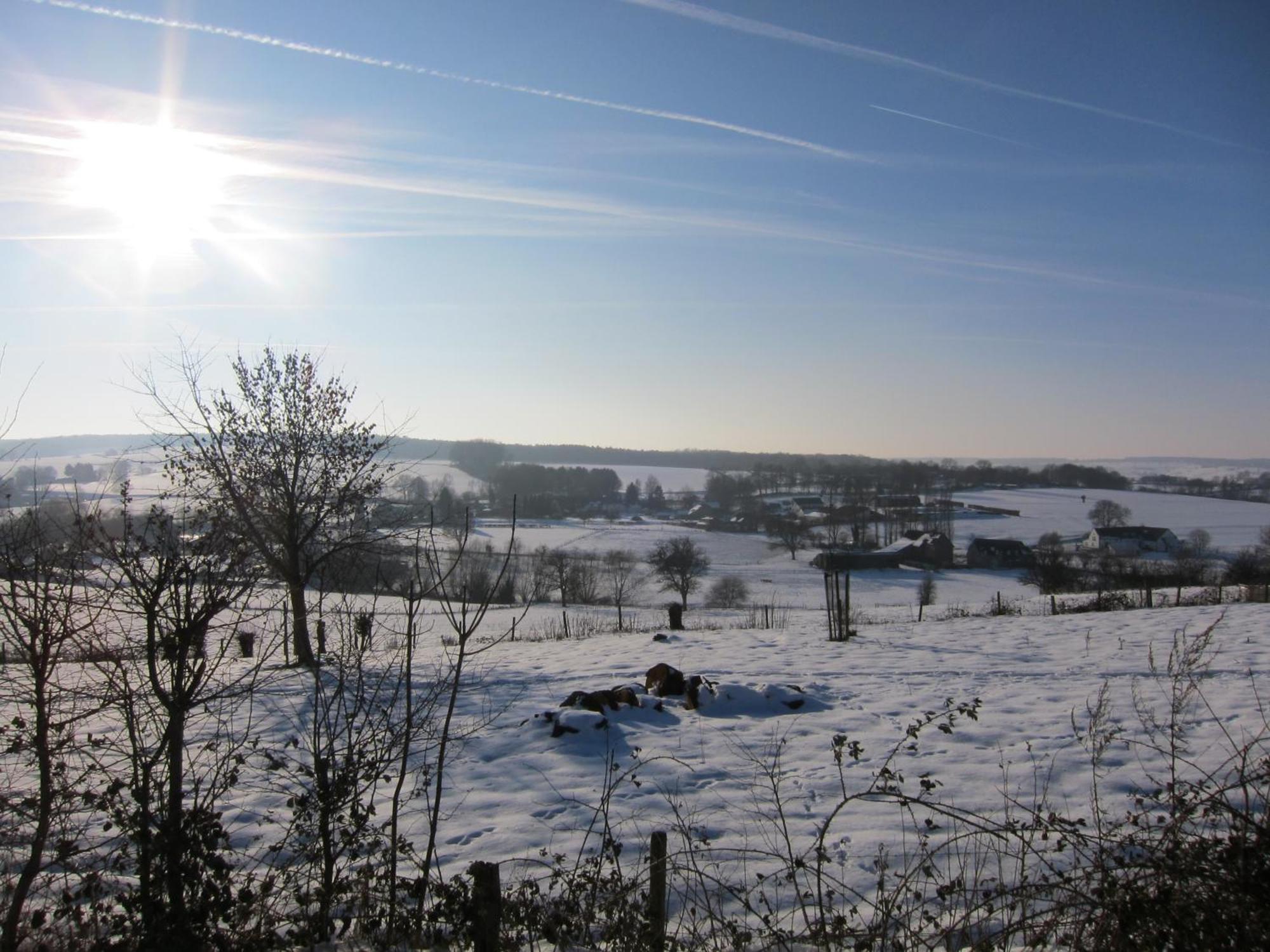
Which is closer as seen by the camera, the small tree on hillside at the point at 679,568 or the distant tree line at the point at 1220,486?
the small tree on hillside at the point at 679,568

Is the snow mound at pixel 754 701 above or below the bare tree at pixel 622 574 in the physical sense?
above

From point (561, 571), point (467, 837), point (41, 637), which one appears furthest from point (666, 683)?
point (561, 571)

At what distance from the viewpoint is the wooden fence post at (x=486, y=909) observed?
130 inches

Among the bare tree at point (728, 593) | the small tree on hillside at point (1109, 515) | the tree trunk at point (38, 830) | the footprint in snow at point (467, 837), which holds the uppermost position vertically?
the tree trunk at point (38, 830)

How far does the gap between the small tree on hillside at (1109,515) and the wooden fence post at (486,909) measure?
7048cm

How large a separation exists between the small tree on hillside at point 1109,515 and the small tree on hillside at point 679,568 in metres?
36.8

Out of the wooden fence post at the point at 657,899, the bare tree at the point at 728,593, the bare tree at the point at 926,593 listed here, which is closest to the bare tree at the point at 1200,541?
the bare tree at the point at 926,593

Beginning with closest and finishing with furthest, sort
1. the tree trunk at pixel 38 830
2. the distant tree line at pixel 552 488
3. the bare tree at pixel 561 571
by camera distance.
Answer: the tree trunk at pixel 38 830 → the bare tree at pixel 561 571 → the distant tree line at pixel 552 488

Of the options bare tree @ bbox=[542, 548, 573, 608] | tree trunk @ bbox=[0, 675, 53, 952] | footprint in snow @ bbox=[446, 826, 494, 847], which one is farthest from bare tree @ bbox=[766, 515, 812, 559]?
tree trunk @ bbox=[0, 675, 53, 952]

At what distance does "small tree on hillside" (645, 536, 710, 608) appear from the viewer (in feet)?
151

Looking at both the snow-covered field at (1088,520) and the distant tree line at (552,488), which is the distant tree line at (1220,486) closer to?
the snow-covered field at (1088,520)

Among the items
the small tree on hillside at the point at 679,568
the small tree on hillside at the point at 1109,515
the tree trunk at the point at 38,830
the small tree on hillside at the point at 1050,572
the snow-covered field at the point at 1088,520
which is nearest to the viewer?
the tree trunk at the point at 38,830

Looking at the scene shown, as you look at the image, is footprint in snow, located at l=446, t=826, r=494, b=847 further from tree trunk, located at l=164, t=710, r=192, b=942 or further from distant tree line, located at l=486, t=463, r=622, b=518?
distant tree line, located at l=486, t=463, r=622, b=518

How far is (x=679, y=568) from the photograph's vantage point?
46.9 meters
